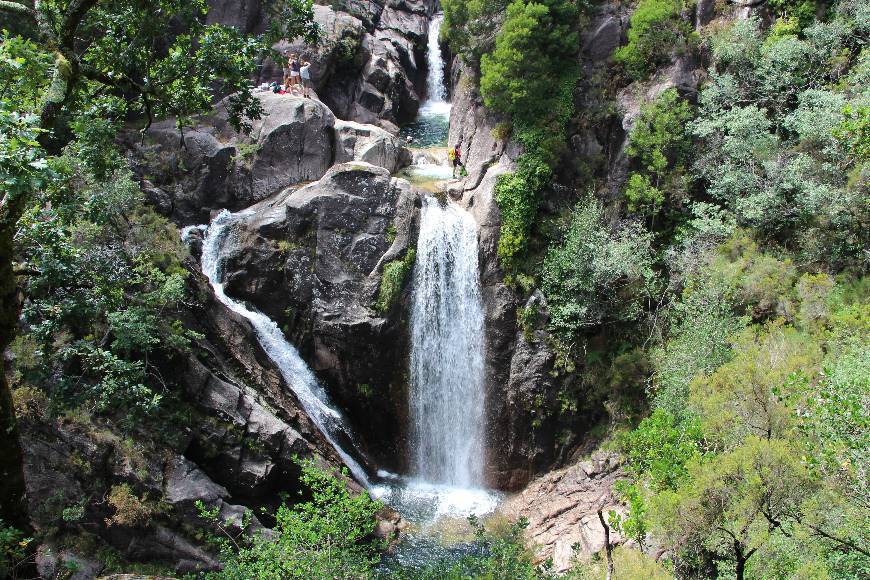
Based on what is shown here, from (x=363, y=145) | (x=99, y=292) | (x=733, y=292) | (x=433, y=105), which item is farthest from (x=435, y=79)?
(x=99, y=292)

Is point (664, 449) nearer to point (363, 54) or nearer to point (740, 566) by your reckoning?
point (740, 566)

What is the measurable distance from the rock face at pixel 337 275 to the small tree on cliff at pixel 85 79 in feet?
29.7

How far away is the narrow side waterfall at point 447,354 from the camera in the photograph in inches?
793

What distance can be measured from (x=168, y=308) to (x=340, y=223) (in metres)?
6.52

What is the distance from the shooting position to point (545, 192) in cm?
2059

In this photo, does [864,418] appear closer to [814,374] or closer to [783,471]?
[783,471]

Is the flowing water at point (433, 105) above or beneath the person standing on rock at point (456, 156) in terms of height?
above

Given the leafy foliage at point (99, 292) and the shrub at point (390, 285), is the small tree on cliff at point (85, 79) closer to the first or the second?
the leafy foliage at point (99, 292)

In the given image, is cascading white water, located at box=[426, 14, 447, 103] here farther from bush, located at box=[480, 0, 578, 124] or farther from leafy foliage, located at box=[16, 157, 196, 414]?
leafy foliage, located at box=[16, 157, 196, 414]

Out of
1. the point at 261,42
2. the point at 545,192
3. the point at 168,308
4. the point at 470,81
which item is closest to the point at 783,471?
the point at 261,42

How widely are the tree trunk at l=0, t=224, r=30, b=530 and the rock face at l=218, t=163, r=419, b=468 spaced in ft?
38.8

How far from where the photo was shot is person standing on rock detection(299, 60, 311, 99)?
24.3 m

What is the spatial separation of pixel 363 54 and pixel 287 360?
672 inches

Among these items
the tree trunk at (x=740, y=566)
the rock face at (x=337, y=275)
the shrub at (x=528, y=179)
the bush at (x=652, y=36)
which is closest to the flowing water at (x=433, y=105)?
the shrub at (x=528, y=179)
